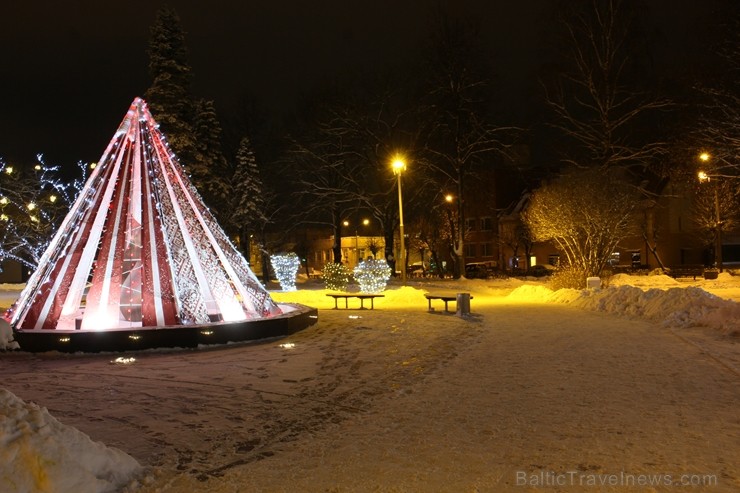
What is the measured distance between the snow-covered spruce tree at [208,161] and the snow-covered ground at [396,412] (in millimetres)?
25435

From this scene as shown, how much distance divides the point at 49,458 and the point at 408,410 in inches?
173

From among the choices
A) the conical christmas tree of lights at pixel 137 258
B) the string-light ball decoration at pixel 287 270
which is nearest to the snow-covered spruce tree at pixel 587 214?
the string-light ball decoration at pixel 287 270

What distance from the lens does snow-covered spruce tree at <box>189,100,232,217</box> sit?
1511 inches

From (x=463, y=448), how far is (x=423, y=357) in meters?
5.79

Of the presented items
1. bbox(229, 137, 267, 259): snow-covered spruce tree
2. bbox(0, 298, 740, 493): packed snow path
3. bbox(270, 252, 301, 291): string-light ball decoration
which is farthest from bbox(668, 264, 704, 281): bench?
bbox(229, 137, 267, 259): snow-covered spruce tree

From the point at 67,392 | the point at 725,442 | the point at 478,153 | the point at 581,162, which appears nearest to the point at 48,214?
the point at 478,153

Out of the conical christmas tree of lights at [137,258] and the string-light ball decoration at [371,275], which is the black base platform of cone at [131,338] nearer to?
the conical christmas tree of lights at [137,258]

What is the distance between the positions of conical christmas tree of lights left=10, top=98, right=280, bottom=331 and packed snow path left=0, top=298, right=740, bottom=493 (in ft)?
5.58

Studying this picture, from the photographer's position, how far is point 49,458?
4.82 m

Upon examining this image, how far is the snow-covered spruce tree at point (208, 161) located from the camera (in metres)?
38.4

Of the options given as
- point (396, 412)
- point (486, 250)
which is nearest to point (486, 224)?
point (486, 250)

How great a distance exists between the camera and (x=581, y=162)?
33438 mm

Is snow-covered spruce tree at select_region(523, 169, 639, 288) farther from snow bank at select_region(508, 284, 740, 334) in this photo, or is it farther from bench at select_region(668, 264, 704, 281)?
bench at select_region(668, 264, 704, 281)

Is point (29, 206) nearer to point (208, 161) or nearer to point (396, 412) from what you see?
point (208, 161)
